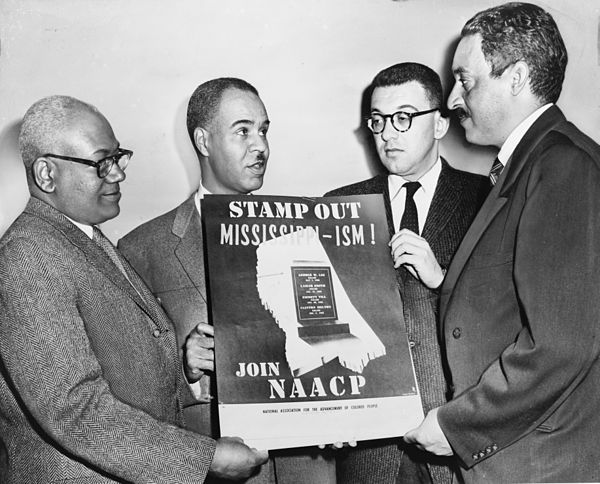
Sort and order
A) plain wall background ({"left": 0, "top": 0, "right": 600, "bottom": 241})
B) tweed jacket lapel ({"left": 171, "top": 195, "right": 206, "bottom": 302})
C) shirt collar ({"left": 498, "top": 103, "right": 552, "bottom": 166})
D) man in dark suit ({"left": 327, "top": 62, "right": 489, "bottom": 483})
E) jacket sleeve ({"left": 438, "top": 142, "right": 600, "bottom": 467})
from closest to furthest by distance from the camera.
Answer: jacket sleeve ({"left": 438, "top": 142, "right": 600, "bottom": 467}) → shirt collar ({"left": 498, "top": 103, "right": 552, "bottom": 166}) → man in dark suit ({"left": 327, "top": 62, "right": 489, "bottom": 483}) → tweed jacket lapel ({"left": 171, "top": 195, "right": 206, "bottom": 302}) → plain wall background ({"left": 0, "top": 0, "right": 600, "bottom": 241})

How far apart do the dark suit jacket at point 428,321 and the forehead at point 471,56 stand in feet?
1.72

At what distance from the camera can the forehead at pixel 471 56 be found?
2.19 metres

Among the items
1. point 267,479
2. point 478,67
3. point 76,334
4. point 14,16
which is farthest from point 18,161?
point 478,67

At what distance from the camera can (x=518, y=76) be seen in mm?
2127

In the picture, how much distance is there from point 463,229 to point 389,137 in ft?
1.40

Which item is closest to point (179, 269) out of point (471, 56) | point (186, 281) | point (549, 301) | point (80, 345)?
point (186, 281)

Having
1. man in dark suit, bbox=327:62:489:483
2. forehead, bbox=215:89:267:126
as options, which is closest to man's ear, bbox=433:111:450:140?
man in dark suit, bbox=327:62:489:483

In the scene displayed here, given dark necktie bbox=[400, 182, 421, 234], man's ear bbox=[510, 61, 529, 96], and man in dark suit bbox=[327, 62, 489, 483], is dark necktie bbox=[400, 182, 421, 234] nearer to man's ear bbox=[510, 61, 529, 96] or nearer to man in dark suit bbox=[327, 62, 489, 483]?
man in dark suit bbox=[327, 62, 489, 483]

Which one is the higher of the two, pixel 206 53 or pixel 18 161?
pixel 206 53

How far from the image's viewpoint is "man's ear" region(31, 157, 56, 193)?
7.16 feet

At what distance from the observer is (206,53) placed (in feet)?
10.0

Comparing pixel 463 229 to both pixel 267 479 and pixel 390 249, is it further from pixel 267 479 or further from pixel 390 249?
pixel 267 479

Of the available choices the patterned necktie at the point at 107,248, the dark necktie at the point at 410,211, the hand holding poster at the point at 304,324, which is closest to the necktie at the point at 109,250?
the patterned necktie at the point at 107,248

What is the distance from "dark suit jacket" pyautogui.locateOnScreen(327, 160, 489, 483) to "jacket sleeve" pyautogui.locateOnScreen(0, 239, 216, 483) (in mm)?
655
